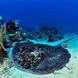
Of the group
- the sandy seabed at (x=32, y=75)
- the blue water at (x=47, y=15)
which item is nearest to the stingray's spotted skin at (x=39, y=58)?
the sandy seabed at (x=32, y=75)

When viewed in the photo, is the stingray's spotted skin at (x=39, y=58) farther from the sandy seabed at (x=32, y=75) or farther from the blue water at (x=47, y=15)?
the blue water at (x=47, y=15)

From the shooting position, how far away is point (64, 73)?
7926mm

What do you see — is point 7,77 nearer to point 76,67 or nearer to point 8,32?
point 76,67

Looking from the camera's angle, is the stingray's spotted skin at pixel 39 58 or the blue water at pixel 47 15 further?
A: the blue water at pixel 47 15

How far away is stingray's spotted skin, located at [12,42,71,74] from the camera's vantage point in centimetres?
770

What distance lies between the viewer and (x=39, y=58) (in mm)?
8016

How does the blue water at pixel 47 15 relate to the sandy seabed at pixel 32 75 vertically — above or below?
above

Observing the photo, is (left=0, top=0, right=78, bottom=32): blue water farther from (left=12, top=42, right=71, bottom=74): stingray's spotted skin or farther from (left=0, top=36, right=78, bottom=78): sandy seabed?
(left=0, top=36, right=78, bottom=78): sandy seabed

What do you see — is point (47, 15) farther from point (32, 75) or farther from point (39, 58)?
point (32, 75)

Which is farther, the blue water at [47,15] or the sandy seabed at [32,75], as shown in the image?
the blue water at [47,15]

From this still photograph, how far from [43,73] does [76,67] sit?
142cm

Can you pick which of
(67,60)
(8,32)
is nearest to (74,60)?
(67,60)

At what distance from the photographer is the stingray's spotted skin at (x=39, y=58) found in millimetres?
7703

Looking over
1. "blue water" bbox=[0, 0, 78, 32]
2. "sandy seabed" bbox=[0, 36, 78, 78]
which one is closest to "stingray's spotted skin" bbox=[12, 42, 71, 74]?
"sandy seabed" bbox=[0, 36, 78, 78]
